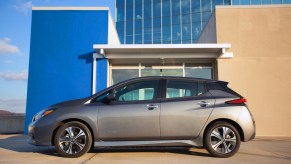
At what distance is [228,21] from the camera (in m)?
11.1

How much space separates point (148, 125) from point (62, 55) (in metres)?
6.49

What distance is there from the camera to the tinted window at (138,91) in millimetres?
5727

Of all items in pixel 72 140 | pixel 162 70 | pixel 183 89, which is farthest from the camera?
pixel 162 70

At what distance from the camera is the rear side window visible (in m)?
5.71

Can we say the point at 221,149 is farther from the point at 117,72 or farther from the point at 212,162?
the point at 117,72

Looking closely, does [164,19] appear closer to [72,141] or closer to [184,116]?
[184,116]

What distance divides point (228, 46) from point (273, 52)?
2.05 metres

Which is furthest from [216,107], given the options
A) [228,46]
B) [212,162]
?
[228,46]

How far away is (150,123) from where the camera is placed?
5.45 meters

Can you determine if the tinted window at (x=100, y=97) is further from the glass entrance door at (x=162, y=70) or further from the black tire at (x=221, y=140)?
the glass entrance door at (x=162, y=70)

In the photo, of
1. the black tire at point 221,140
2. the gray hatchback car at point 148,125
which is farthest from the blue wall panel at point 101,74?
the black tire at point 221,140

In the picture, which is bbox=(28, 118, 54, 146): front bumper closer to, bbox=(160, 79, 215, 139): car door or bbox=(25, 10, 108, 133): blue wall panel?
bbox=(160, 79, 215, 139): car door

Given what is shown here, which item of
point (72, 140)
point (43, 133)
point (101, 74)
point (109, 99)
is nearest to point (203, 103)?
point (109, 99)

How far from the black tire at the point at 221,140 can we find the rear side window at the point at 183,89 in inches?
29.3
